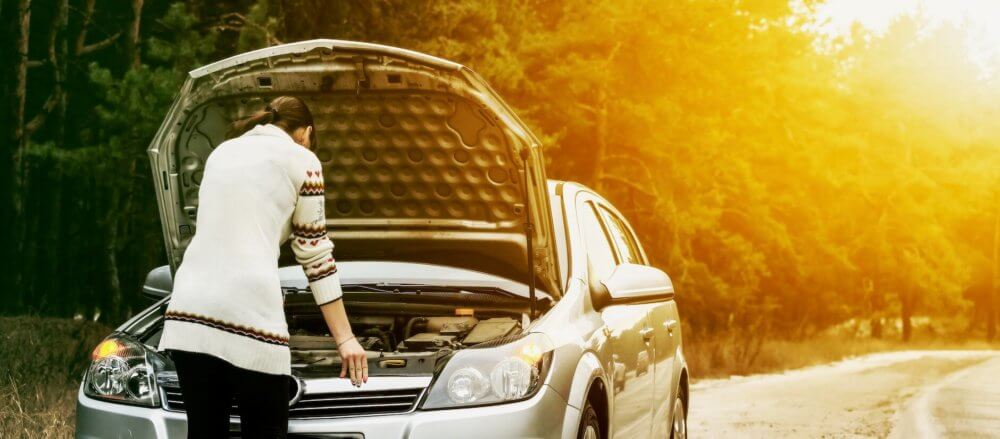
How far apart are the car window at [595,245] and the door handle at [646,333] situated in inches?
13.2

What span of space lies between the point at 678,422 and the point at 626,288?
2.48 meters

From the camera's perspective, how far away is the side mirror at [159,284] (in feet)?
21.7

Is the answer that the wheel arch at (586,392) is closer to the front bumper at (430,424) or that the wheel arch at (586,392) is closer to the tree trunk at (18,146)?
the front bumper at (430,424)

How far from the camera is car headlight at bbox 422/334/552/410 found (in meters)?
5.24

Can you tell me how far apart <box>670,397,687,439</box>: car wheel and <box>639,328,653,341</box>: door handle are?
103cm

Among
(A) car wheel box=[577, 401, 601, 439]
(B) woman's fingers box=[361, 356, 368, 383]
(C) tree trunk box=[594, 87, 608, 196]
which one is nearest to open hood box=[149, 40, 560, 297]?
(A) car wheel box=[577, 401, 601, 439]

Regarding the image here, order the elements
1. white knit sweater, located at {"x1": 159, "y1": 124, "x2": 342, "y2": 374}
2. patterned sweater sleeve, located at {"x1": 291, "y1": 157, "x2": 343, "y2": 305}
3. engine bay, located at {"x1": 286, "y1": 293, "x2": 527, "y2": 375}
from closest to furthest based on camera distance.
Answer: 1. white knit sweater, located at {"x1": 159, "y1": 124, "x2": 342, "y2": 374}
2. patterned sweater sleeve, located at {"x1": 291, "y1": 157, "x2": 343, "y2": 305}
3. engine bay, located at {"x1": 286, "y1": 293, "x2": 527, "y2": 375}

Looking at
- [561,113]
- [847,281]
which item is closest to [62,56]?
[561,113]

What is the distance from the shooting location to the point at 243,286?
13.8 feet

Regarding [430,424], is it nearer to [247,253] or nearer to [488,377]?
[488,377]

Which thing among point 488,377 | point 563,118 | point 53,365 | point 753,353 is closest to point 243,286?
point 488,377

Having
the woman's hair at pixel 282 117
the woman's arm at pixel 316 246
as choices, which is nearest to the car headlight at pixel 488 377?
the woman's arm at pixel 316 246

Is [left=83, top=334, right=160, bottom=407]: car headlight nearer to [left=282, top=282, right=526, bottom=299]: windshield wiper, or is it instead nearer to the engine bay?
the engine bay

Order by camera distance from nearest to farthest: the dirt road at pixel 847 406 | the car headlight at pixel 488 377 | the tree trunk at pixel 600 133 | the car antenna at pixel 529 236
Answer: the car headlight at pixel 488 377
the car antenna at pixel 529 236
the dirt road at pixel 847 406
the tree trunk at pixel 600 133
